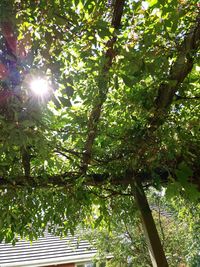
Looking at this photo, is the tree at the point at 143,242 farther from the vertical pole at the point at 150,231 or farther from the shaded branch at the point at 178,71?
the shaded branch at the point at 178,71

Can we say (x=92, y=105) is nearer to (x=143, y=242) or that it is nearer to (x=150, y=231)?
(x=150, y=231)

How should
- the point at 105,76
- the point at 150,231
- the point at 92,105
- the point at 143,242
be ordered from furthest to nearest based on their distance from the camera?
the point at 143,242 < the point at 150,231 < the point at 92,105 < the point at 105,76

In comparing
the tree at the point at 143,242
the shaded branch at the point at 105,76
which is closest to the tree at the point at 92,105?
the shaded branch at the point at 105,76

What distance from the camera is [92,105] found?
2.04 m

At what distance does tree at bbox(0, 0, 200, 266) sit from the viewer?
1378 mm

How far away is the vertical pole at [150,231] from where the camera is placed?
2889 millimetres

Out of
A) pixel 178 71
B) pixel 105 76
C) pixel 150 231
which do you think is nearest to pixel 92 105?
pixel 105 76

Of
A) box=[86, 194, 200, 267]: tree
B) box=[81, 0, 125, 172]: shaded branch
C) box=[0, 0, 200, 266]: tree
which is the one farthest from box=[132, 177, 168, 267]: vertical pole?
box=[86, 194, 200, 267]: tree

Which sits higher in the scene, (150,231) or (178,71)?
(178,71)

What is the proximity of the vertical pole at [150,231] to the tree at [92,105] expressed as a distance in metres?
0.02

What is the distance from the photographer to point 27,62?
1292 millimetres

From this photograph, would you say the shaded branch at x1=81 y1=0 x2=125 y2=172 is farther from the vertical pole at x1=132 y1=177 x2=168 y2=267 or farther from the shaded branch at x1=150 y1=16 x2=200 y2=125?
the vertical pole at x1=132 y1=177 x2=168 y2=267

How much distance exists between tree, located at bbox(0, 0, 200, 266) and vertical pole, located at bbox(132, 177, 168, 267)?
0.8 inches

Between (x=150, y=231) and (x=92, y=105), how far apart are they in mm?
1443
